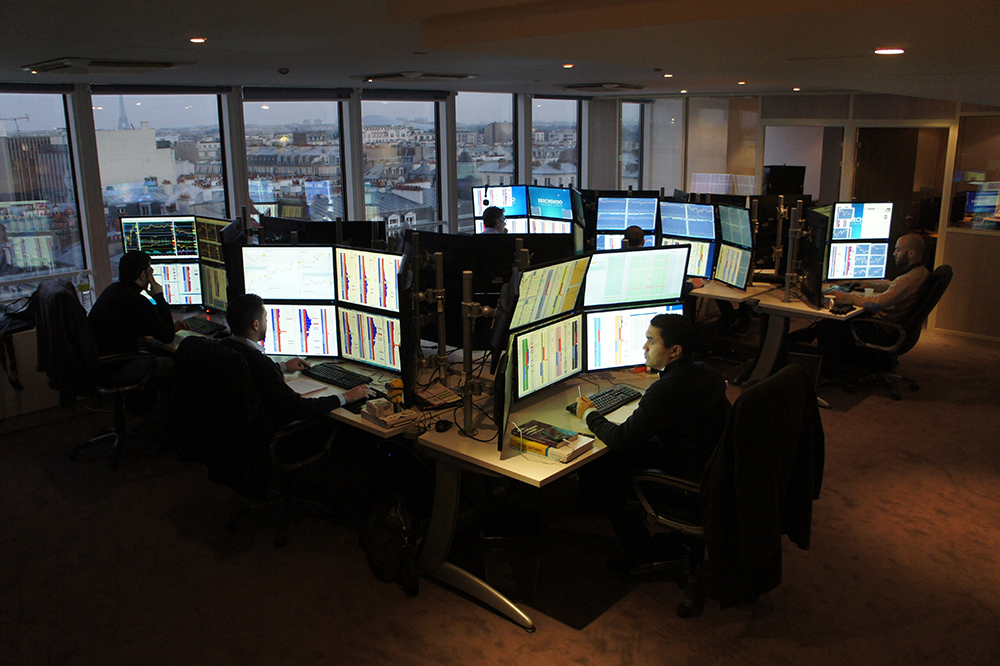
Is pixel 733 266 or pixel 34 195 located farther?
pixel 34 195

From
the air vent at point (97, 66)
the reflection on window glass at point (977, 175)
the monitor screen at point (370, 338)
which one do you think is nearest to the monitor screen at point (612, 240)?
the reflection on window glass at point (977, 175)

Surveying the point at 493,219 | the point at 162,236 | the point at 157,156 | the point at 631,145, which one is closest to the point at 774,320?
the point at 493,219

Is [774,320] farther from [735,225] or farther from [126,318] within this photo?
[126,318]

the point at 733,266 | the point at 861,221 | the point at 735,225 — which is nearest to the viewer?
the point at 735,225

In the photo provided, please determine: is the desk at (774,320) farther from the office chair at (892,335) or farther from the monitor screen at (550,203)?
the monitor screen at (550,203)

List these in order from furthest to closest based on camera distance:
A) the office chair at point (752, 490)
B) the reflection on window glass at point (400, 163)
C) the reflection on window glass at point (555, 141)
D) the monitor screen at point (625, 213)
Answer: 1. the reflection on window glass at point (555, 141)
2. the reflection on window glass at point (400, 163)
3. the monitor screen at point (625, 213)
4. the office chair at point (752, 490)

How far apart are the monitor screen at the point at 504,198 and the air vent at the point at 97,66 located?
3315mm

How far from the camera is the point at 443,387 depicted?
3.65 meters

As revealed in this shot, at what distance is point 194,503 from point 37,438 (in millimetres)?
1707

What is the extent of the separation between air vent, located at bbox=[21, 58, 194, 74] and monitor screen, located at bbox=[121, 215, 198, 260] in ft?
3.13

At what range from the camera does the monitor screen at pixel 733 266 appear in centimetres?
575

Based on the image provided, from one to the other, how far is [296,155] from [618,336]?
5.34m

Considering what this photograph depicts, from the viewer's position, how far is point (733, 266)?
5.91 m

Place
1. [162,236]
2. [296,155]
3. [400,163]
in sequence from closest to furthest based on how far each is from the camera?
1. [162,236]
2. [296,155]
3. [400,163]
